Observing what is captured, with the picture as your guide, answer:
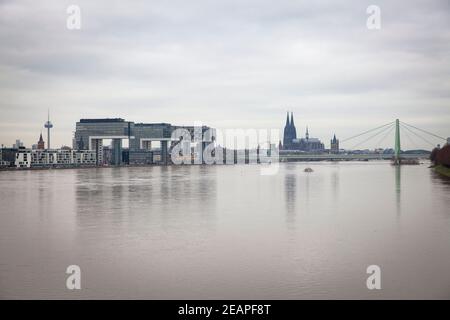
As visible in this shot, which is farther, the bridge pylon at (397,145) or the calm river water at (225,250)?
the bridge pylon at (397,145)

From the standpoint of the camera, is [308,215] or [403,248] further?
[308,215]

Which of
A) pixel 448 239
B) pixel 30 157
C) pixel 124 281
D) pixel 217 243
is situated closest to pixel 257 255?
pixel 217 243

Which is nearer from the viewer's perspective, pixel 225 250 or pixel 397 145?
pixel 225 250

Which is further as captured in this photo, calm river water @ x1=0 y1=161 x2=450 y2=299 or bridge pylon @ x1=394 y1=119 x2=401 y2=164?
bridge pylon @ x1=394 y1=119 x2=401 y2=164

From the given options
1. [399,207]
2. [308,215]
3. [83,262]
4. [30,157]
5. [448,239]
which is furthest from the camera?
[30,157]

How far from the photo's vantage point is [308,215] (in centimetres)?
2889

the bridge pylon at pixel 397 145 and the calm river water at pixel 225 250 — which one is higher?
the bridge pylon at pixel 397 145

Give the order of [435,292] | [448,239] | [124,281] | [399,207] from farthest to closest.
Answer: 1. [399,207]
2. [448,239]
3. [124,281]
4. [435,292]

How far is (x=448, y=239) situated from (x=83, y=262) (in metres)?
14.5

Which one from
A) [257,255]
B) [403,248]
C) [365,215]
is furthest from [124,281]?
[365,215]

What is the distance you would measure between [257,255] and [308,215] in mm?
11678

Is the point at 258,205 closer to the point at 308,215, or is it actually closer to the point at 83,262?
the point at 308,215

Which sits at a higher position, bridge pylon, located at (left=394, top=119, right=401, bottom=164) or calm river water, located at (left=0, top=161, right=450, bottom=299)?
bridge pylon, located at (left=394, top=119, right=401, bottom=164)
